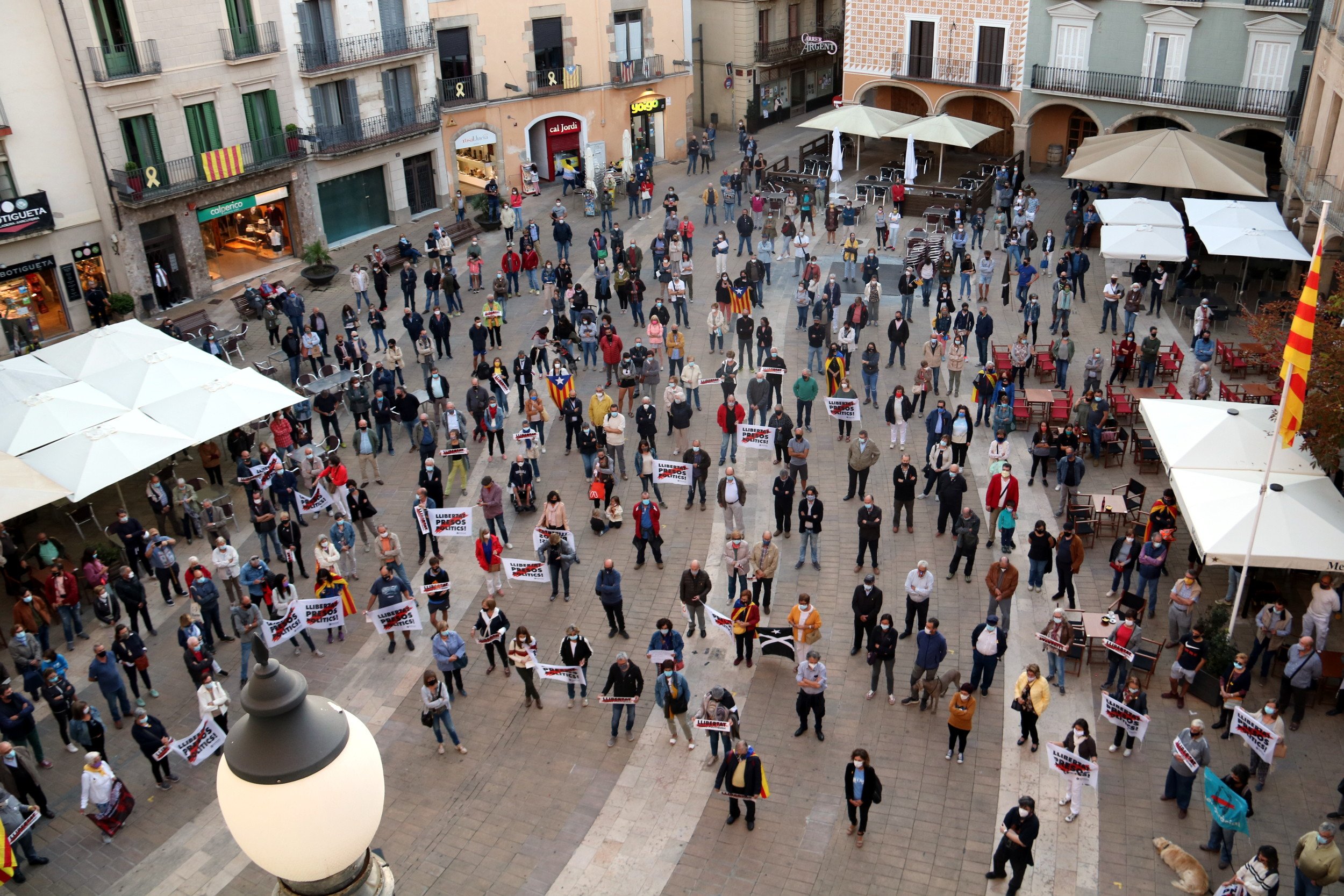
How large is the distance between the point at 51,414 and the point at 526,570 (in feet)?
30.5

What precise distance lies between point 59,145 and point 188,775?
68.0 ft

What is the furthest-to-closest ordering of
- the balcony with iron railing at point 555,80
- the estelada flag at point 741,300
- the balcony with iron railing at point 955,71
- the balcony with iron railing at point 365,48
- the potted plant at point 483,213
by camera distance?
the balcony with iron railing at point 955,71, the balcony with iron railing at point 555,80, the potted plant at point 483,213, the balcony with iron railing at point 365,48, the estelada flag at point 741,300

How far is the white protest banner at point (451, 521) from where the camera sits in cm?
1903

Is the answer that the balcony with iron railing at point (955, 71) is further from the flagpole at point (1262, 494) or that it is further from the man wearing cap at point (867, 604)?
the man wearing cap at point (867, 604)

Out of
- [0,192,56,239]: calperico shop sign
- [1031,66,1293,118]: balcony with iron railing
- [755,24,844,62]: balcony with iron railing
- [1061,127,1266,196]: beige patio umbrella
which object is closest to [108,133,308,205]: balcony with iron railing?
[0,192,56,239]: calperico shop sign

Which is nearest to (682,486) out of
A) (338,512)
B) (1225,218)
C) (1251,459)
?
(338,512)

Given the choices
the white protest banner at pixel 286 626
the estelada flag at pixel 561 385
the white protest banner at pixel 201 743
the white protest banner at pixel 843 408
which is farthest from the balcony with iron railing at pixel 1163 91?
the white protest banner at pixel 201 743

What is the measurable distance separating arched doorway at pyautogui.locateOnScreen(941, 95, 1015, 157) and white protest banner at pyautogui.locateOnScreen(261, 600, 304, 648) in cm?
3595

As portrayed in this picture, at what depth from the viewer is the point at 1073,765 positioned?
44.0 ft

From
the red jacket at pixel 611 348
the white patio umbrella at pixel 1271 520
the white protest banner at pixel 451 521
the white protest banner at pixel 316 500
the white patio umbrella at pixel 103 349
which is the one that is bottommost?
the white protest banner at pixel 316 500

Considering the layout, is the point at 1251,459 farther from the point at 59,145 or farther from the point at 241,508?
the point at 59,145

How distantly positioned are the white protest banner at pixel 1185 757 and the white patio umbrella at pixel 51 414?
17.9 meters

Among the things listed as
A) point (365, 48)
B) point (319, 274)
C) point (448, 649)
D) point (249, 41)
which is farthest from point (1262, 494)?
point (365, 48)

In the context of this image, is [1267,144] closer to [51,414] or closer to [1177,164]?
[1177,164]
